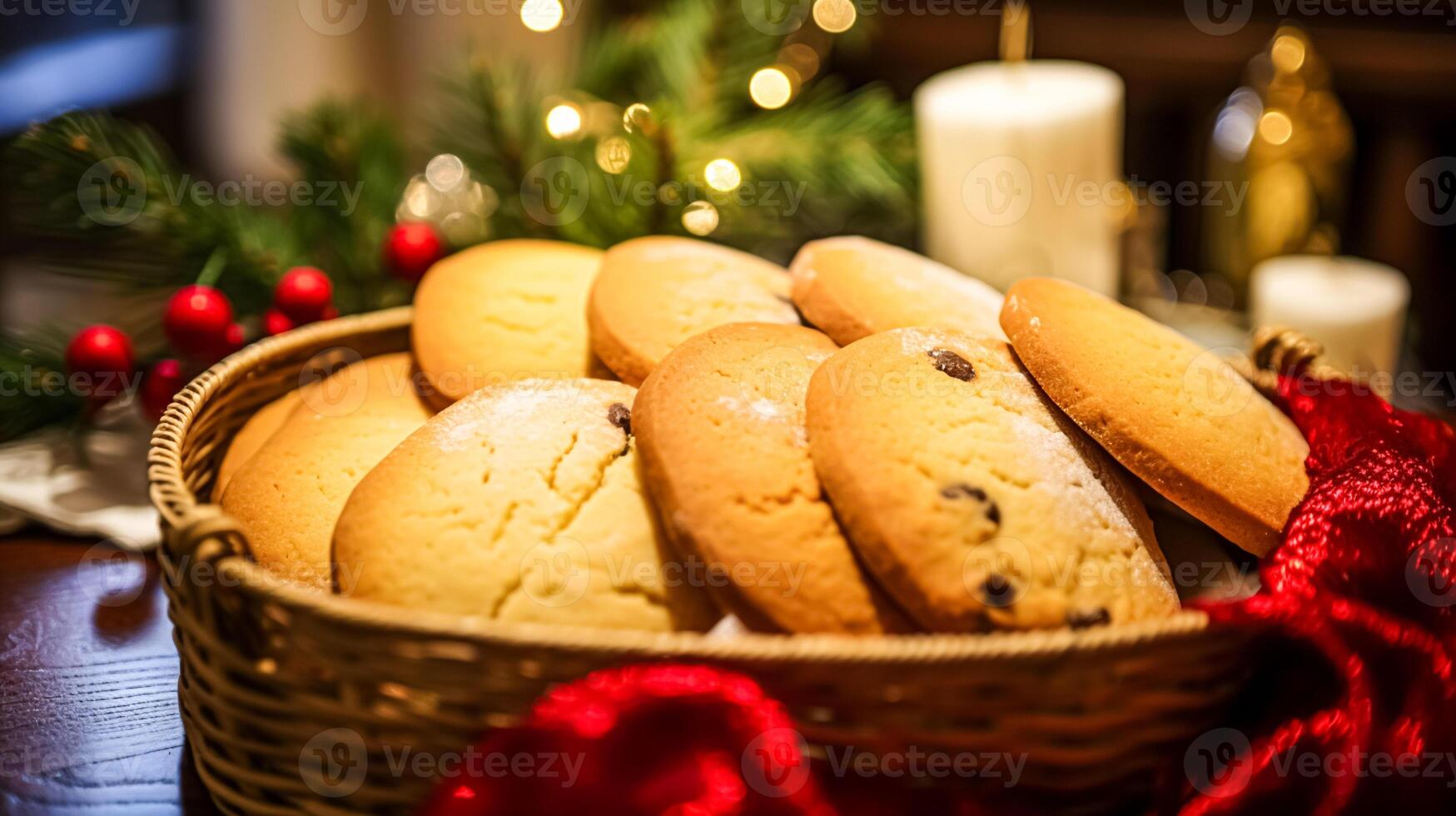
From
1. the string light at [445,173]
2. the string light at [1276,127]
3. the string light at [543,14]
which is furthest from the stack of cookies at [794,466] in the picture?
the string light at [1276,127]

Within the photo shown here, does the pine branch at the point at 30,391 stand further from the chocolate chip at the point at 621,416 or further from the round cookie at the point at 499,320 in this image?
the chocolate chip at the point at 621,416

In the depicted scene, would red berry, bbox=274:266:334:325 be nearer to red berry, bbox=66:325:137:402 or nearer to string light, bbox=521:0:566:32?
red berry, bbox=66:325:137:402

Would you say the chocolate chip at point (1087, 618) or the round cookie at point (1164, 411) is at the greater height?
the round cookie at point (1164, 411)

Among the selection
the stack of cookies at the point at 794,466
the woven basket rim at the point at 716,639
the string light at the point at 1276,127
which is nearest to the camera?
the woven basket rim at the point at 716,639

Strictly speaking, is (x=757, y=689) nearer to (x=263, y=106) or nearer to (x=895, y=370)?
(x=895, y=370)

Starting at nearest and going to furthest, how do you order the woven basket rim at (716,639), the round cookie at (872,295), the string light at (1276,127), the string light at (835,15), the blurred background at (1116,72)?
the woven basket rim at (716,639) < the round cookie at (872,295) < the string light at (835,15) < the string light at (1276,127) < the blurred background at (1116,72)

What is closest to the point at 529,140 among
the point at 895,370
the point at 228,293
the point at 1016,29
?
the point at 228,293

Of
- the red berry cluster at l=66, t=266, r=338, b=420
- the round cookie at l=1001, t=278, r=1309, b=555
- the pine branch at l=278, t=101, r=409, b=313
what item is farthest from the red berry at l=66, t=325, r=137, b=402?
the round cookie at l=1001, t=278, r=1309, b=555
